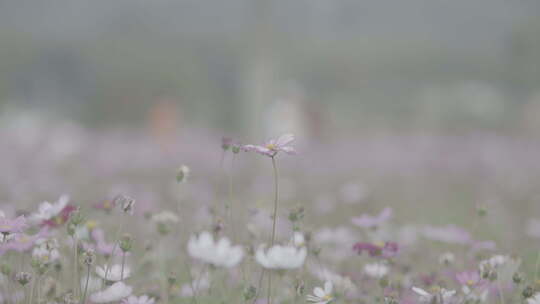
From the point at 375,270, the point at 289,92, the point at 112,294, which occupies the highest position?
the point at 112,294

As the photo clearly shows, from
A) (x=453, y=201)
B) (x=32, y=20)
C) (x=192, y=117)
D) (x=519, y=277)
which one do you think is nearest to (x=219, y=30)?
(x=192, y=117)

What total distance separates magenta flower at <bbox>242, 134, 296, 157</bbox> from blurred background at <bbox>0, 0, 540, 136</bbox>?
10.2 m

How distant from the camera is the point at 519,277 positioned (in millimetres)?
1135

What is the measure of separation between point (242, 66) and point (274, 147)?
511 inches

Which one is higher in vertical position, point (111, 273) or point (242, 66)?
point (111, 273)

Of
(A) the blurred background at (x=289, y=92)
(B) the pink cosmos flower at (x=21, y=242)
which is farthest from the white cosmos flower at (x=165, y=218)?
(A) the blurred background at (x=289, y=92)

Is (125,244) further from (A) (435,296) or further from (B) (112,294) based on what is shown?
(A) (435,296)

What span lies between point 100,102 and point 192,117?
6.89ft

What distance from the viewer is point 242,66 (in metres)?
13.9

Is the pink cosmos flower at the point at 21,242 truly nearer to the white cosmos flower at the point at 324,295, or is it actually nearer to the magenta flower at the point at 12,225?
the magenta flower at the point at 12,225

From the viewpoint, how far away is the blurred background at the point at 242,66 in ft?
39.8

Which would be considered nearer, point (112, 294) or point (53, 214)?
point (112, 294)

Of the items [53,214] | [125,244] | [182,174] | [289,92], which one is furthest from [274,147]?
[289,92]

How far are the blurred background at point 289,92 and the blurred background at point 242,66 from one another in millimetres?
41
